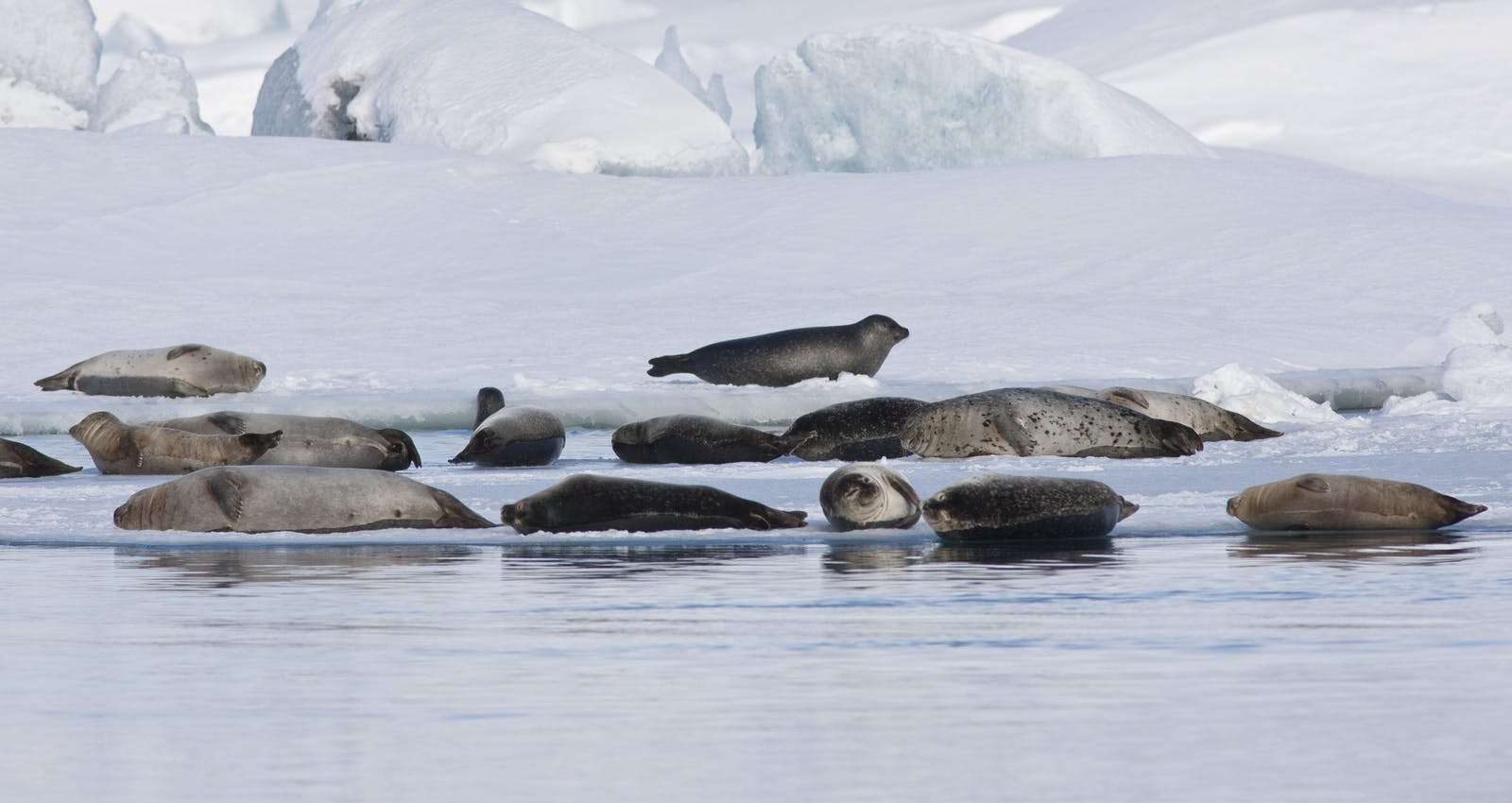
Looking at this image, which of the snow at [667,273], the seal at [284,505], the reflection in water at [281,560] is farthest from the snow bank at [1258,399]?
the reflection in water at [281,560]

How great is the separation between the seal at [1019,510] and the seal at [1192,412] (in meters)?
3.19

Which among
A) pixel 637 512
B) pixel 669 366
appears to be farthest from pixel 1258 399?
pixel 637 512

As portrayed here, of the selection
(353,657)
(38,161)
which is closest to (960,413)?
(353,657)

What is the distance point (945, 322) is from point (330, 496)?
8441 millimetres

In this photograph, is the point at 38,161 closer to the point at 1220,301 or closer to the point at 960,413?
the point at 1220,301

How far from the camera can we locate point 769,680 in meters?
2.88

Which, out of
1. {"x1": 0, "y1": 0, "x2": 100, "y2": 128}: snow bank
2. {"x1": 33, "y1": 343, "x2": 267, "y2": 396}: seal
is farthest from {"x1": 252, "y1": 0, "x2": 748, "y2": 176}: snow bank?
{"x1": 33, "y1": 343, "x2": 267, "y2": 396}: seal

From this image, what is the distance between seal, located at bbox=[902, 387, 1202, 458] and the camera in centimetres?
804

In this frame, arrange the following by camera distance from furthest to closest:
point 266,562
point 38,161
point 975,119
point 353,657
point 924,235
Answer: point 975,119 → point 38,161 → point 924,235 → point 266,562 → point 353,657

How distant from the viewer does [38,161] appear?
20.3 metres

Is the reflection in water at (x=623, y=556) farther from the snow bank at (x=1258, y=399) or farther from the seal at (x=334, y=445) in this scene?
the snow bank at (x=1258, y=399)

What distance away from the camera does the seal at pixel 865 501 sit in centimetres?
573

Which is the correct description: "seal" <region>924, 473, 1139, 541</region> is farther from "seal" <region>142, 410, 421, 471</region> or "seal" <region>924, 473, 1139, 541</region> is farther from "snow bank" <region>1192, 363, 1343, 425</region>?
"snow bank" <region>1192, 363, 1343, 425</region>

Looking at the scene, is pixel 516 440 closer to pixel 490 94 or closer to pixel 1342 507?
pixel 1342 507
